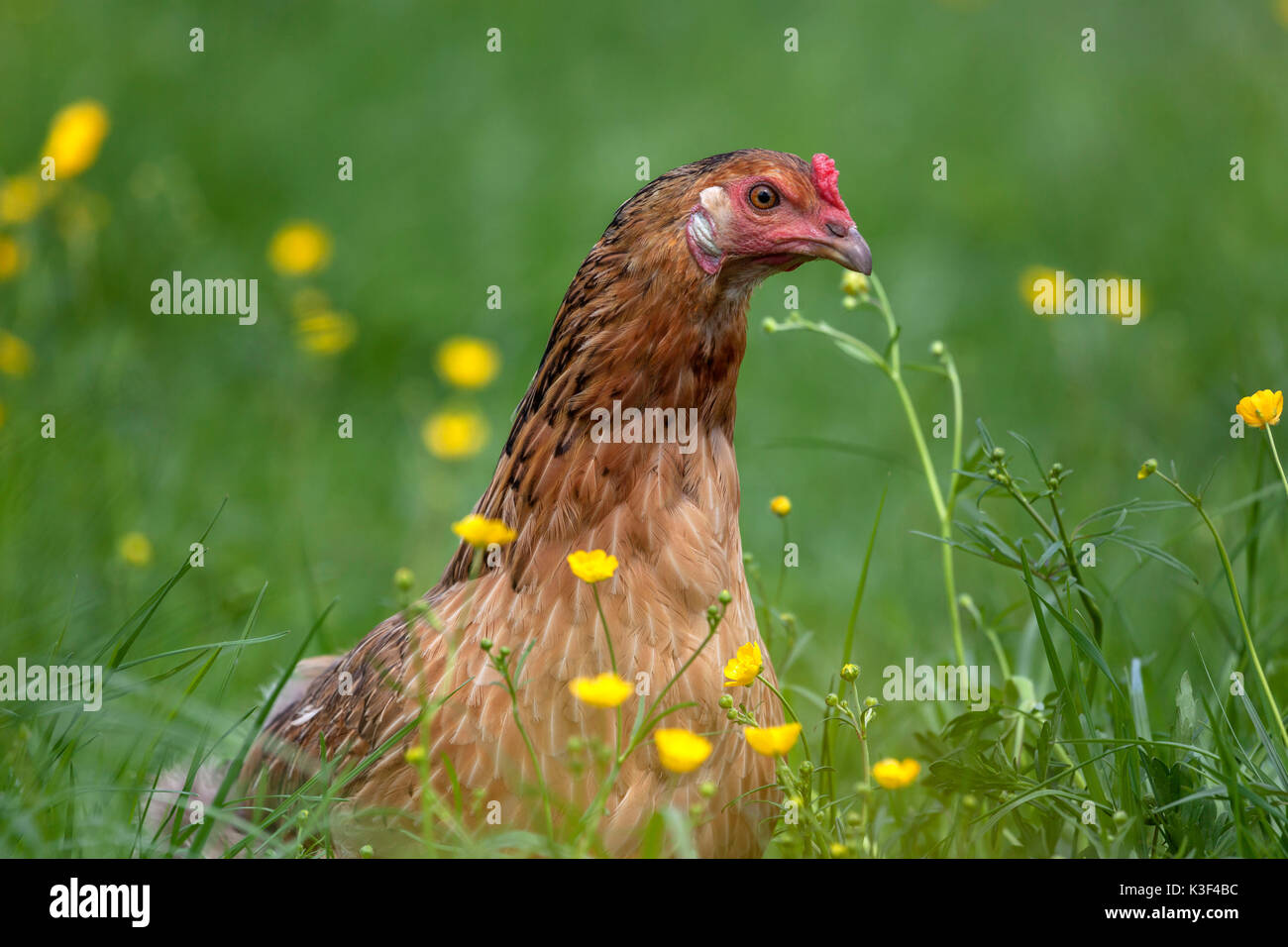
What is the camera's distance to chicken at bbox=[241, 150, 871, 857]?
8.16 feet

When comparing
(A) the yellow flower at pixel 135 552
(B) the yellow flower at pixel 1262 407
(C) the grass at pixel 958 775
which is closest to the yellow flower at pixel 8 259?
(A) the yellow flower at pixel 135 552

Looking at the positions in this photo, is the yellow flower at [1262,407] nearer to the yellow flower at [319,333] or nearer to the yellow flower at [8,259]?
the yellow flower at [319,333]

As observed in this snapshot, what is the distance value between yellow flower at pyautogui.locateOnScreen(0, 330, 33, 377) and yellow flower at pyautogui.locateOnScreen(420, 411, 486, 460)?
148 cm

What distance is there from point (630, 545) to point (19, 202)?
3462 mm

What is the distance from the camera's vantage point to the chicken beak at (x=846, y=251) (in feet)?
8.57

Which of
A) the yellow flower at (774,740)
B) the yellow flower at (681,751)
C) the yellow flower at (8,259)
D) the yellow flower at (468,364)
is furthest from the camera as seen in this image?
the yellow flower at (468,364)

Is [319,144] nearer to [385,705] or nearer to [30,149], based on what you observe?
[30,149]

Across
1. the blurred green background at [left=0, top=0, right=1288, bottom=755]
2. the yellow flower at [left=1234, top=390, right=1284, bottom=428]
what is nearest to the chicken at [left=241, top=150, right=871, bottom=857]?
the yellow flower at [left=1234, top=390, right=1284, bottom=428]

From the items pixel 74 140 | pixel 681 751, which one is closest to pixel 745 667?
pixel 681 751

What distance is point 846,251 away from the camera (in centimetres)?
261

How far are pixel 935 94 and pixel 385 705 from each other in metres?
6.04

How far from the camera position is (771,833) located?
264 cm

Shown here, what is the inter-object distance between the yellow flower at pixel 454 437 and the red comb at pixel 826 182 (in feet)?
8.14

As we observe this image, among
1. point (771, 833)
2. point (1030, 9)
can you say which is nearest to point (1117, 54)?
point (1030, 9)
